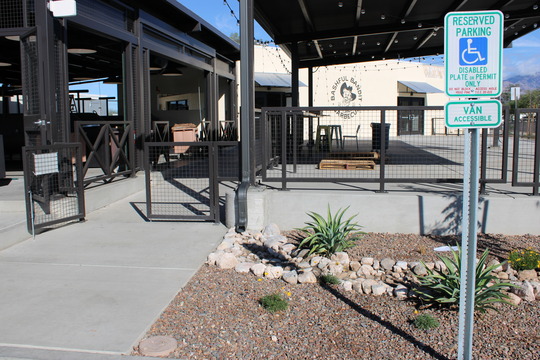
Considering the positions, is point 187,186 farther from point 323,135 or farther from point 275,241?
point 323,135

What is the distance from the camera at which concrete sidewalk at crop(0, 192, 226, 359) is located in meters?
3.73

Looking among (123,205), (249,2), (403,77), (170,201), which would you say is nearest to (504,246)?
(249,2)

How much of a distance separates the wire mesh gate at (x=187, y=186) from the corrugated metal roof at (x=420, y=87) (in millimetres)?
21568

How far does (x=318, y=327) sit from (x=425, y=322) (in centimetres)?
83

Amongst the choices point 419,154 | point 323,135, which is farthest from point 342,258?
point 323,135

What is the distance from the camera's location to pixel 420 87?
3170 cm

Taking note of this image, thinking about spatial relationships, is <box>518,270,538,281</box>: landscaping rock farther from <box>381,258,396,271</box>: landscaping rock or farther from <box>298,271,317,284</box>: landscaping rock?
<box>298,271,317,284</box>: landscaping rock

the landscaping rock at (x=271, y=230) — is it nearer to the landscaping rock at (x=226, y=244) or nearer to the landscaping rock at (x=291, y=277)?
the landscaping rock at (x=226, y=244)

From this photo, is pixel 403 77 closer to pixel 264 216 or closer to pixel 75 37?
pixel 75 37

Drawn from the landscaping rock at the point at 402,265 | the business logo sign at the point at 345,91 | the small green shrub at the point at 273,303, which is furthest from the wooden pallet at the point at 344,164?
the business logo sign at the point at 345,91

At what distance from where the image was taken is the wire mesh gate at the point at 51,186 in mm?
6328

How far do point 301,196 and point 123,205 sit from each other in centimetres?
331

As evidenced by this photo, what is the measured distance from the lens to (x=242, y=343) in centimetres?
365

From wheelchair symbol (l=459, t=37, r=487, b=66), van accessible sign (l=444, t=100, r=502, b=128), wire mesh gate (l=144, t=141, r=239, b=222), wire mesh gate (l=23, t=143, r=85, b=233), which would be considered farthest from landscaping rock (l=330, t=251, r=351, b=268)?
wire mesh gate (l=23, t=143, r=85, b=233)
